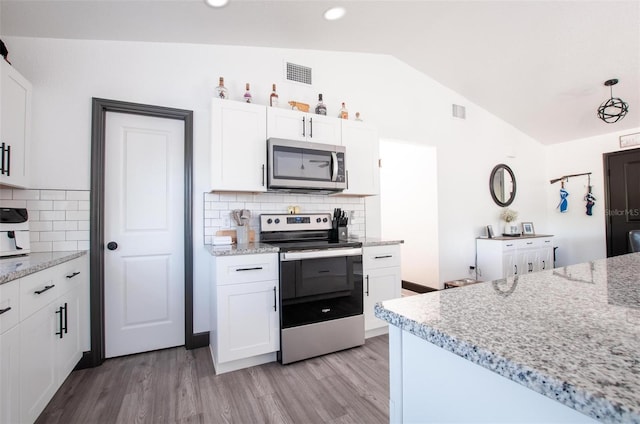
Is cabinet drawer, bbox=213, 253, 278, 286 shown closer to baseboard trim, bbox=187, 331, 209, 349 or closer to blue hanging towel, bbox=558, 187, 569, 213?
baseboard trim, bbox=187, 331, 209, 349

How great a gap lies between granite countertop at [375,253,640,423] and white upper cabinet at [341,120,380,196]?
211cm

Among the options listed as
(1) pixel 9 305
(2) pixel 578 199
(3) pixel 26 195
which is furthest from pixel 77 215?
(2) pixel 578 199

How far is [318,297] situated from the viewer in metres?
2.33

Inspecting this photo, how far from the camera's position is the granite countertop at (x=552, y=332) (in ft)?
1.17

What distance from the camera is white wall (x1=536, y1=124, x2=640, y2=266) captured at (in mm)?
4551

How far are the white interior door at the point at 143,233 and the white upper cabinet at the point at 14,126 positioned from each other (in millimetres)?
476

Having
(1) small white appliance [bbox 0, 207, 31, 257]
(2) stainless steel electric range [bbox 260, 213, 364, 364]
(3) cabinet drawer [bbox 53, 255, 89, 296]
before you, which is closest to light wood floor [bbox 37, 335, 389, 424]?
(2) stainless steel electric range [bbox 260, 213, 364, 364]

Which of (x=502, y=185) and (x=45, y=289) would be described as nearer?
(x=45, y=289)

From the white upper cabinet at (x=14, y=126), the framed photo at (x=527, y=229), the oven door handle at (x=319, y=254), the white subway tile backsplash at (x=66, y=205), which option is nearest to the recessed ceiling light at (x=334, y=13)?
the oven door handle at (x=319, y=254)

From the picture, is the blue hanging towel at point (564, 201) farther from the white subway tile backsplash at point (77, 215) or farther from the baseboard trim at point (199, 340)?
the white subway tile backsplash at point (77, 215)

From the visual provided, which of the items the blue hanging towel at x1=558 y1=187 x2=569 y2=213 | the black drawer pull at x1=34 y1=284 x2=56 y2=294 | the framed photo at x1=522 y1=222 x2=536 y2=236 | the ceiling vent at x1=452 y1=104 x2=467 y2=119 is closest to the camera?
the black drawer pull at x1=34 y1=284 x2=56 y2=294

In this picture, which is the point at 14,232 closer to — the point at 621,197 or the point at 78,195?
the point at 78,195

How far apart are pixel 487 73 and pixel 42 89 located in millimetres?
4452

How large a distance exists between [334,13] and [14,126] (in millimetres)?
2504
